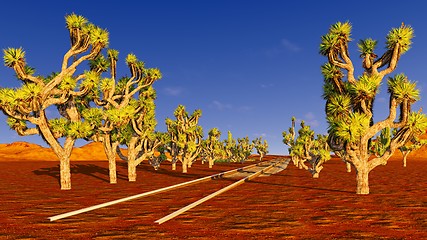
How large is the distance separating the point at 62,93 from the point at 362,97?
1670 cm

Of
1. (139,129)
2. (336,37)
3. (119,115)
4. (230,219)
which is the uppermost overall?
(336,37)

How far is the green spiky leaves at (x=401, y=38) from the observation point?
16.4 m

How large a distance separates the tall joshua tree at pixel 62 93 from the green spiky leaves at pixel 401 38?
53.5ft

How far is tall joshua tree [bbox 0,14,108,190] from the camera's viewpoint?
64.7 ft

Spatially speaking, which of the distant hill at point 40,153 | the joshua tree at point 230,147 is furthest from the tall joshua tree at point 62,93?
the distant hill at point 40,153

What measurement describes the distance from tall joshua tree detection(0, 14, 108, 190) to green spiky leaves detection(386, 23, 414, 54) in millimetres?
16298

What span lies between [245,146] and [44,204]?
94084 millimetres

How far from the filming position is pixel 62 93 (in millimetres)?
21203

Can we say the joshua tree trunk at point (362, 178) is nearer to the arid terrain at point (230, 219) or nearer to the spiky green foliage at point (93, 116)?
the arid terrain at point (230, 219)

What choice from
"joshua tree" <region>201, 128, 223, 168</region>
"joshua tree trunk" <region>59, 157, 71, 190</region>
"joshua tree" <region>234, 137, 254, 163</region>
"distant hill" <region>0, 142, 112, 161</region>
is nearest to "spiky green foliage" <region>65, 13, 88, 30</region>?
"joshua tree trunk" <region>59, 157, 71, 190</region>

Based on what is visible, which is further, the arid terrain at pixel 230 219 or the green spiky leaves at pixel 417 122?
the green spiky leaves at pixel 417 122

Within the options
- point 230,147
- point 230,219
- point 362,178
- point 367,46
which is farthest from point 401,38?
point 230,147

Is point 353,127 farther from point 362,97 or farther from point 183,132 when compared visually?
point 183,132

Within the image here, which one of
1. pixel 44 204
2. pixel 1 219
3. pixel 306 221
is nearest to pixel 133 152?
pixel 44 204
